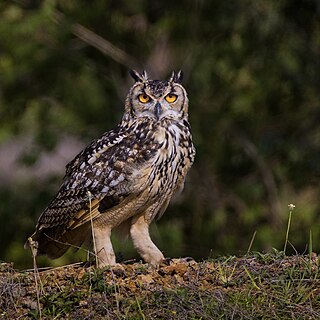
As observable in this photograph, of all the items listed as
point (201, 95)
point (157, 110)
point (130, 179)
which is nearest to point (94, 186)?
point (130, 179)

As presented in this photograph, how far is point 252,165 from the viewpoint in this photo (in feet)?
46.6

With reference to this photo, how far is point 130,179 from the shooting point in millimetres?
7188

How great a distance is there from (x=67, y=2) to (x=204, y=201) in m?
Result: 2.99

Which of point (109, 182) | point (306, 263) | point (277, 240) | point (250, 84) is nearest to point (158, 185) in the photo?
point (109, 182)

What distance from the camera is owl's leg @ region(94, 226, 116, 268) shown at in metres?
7.25

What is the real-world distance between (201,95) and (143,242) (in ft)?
22.2

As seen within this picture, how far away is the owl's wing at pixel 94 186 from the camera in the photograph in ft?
23.7

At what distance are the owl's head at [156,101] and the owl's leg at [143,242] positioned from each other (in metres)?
0.69

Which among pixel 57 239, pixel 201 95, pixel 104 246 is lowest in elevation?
pixel 104 246

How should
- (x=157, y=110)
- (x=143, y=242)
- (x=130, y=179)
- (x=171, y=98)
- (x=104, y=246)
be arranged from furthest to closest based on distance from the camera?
(x=171, y=98) < (x=157, y=110) < (x=143, y=242) < (x=104, y=246) < (x=130, y=179)

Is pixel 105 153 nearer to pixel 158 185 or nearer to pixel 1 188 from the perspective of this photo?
pixel 158 185

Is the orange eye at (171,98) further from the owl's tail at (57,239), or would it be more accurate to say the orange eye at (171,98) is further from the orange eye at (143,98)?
the owl's tail at (57,239)

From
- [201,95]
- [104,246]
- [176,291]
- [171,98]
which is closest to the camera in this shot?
[176,291]

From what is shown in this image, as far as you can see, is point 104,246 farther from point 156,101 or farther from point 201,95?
point 201,95
